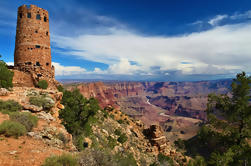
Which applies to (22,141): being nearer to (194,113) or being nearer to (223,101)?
(223,101)

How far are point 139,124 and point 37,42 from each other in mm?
30367

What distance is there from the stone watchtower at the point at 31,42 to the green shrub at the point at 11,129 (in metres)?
17.2

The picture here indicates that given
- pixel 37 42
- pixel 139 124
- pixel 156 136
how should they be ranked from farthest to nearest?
1. pixel 139 124
2. pixel 156 136
3. pixel 37 42

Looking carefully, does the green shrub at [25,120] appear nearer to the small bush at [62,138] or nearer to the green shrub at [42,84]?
the small bush at [62,138]

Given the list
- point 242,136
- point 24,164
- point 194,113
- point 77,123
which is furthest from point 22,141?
point 194,113

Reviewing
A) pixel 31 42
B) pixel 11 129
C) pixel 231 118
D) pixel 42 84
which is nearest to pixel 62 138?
pixel 11 129

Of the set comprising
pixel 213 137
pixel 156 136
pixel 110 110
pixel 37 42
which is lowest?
pixel 156 136

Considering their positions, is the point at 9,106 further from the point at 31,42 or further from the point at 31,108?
the point at 31,42

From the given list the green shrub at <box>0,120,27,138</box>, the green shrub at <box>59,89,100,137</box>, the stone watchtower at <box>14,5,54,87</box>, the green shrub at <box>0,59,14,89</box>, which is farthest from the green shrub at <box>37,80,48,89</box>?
the green shrub at <box>0,120,27,138</box>

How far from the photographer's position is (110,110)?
41969 mm

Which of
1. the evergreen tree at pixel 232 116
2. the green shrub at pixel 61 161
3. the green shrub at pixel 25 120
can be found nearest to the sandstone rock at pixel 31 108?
the green shrub at pixel 25 120

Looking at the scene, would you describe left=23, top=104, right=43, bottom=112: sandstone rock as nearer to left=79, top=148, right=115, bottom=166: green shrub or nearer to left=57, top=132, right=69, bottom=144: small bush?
left=57, top=132, right=69, bottom=144: small bush

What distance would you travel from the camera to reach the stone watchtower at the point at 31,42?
24.1 m

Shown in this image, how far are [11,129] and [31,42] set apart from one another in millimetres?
20591
